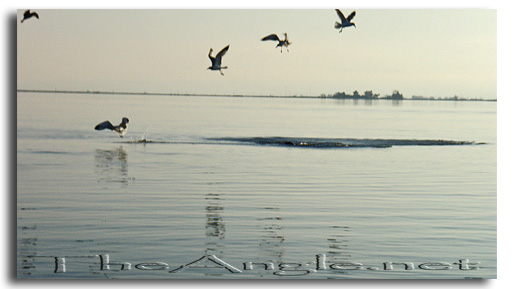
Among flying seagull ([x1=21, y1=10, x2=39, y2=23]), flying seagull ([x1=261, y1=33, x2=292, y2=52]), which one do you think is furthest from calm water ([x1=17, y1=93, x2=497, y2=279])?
flying seagull ([x1=21, y1=10, x2=39, y2=23])

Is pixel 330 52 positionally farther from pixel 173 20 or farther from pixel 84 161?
pixel 84 161

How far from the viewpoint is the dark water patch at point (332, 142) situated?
8.49 m

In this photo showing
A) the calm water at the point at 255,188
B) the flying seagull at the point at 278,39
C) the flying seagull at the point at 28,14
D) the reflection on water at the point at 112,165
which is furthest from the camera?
the reflection on water at the point at 112,165

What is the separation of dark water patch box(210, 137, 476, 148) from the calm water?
0.01m

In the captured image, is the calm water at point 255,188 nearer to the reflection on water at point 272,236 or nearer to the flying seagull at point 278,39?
the reflection on water at point 272,236

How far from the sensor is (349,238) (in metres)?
8.05

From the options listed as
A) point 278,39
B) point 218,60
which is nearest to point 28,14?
point 218,60

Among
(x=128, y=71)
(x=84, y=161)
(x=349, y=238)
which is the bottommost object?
(x=349, y=238)

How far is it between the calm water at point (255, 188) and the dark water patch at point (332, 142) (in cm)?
1

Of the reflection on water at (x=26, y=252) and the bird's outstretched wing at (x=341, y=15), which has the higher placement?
the bird's outstretched wing at (x=341, y=15)

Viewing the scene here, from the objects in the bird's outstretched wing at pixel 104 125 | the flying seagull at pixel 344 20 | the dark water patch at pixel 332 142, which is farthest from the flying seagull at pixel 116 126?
the flying seagull at pixel 344 20

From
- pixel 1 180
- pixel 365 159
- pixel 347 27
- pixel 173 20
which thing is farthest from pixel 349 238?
pixel 1 180

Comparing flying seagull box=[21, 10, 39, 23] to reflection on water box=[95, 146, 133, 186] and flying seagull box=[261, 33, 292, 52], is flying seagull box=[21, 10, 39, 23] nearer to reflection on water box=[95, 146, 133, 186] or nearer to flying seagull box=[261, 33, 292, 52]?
reflection on water box=[95, 146, 133, 186]

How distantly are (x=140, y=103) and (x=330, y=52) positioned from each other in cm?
162
